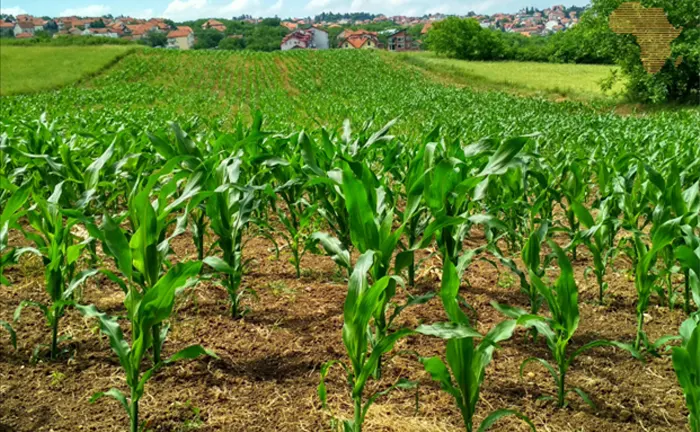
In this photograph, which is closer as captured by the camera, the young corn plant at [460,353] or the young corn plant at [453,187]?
the young corn plant at [460,353]

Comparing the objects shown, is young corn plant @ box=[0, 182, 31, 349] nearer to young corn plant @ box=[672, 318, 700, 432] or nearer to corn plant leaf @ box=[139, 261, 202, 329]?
corn plant leaf @ box=[139, 261, 202, 329]

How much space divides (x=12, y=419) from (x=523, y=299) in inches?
117

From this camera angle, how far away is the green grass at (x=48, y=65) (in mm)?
30938

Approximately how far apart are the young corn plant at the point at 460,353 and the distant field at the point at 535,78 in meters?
29.9

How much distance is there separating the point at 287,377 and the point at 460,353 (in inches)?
41.8

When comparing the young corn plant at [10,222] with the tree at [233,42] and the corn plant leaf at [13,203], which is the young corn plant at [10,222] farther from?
the tree at [233,42]

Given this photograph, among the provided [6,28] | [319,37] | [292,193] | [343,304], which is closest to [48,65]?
[292,193]

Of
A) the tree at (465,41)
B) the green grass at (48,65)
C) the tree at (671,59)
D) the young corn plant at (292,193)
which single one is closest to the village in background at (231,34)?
the tree at (465,41)

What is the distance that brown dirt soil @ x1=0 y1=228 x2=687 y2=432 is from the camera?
2340 mm

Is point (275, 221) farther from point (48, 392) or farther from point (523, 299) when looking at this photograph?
point (48, 392)

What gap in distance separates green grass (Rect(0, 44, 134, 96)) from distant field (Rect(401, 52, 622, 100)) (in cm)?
2522

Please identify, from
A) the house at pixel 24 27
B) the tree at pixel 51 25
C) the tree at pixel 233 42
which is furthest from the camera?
the tree at pixel 51 25

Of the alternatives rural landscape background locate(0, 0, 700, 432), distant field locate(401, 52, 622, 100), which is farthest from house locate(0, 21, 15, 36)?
rural landscape background locate(0, 0, 700, 432)

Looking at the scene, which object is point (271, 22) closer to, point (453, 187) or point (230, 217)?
point (230, 217)
